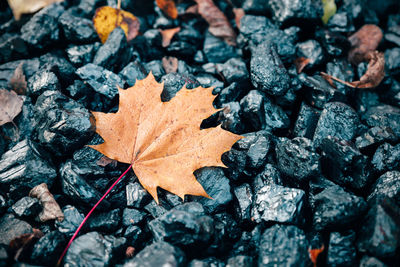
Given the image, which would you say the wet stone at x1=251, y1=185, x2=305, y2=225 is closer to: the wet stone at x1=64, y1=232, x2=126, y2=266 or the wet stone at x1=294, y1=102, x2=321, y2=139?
the wet stone at x1=294, y1=102, x2=321, y2=139

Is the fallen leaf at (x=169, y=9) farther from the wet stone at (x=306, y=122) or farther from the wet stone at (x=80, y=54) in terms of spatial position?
the wet stone at (x=306, y=122)

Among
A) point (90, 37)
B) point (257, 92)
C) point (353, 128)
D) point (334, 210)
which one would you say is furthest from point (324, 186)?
point (90, 37)

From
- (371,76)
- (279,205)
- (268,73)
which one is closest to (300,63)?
(268,73)

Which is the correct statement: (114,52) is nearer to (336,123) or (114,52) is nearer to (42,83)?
(42,83)

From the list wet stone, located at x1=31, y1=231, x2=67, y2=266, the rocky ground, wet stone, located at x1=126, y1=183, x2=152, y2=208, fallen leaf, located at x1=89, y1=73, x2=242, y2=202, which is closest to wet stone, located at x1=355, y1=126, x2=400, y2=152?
the rocky ground

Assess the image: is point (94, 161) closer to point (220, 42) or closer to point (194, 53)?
point (194, 53)

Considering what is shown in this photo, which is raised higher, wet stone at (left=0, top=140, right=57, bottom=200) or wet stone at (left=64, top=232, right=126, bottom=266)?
wet stone at (left=0, top=140, right=57, bottom=200)
